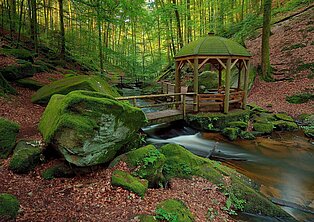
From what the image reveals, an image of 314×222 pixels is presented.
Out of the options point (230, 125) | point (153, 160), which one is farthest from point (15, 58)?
point (230, 125)

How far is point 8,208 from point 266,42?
16.2 m

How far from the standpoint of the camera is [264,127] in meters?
10.2

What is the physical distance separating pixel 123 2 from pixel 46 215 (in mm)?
11031

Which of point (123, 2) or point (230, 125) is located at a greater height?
point (123, 2)

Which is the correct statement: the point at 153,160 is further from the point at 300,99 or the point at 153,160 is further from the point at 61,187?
the point at 300,99

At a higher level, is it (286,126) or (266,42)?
(266,42)

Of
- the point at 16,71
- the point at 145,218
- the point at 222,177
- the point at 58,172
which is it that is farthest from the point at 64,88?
the point at 222,177

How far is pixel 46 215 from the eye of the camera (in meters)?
3.42

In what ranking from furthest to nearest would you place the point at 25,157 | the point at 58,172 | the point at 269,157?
1. the point at 269,157
2. the point at 58,172
3. the point at 25,157

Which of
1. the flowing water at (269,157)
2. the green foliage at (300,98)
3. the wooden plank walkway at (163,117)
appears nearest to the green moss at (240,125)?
the flowing water at (269,157)

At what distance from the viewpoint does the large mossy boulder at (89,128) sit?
13.9 feet

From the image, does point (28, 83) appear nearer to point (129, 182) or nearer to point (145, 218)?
point (129, 182)

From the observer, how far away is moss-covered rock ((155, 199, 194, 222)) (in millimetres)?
3728

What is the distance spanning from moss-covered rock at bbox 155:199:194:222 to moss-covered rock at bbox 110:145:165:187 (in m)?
0.70
